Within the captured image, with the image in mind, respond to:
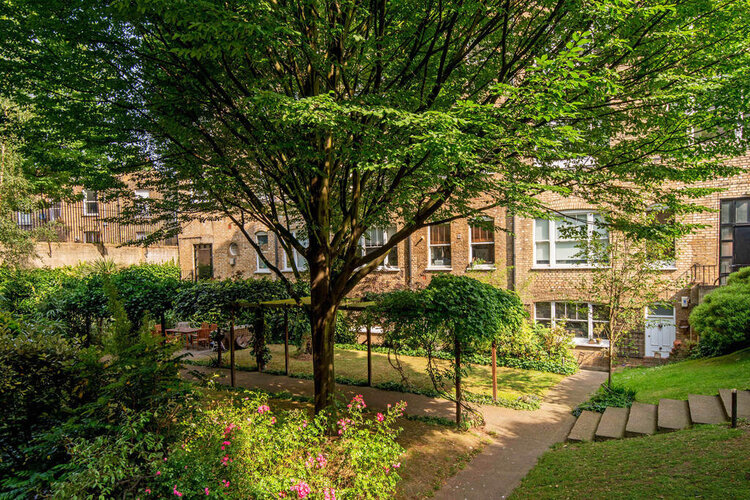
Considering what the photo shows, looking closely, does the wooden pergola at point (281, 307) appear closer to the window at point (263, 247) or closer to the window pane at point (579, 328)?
the window pane at point (579, 328)

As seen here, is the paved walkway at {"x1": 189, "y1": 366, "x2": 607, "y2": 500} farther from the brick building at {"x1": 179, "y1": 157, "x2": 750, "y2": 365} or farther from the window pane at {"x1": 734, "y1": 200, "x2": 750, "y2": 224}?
the window pane at {"x1": 734, "y1": 200, "x2": 750, "y2": 224}

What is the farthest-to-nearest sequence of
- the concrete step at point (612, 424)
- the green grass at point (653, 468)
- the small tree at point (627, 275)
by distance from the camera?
the small tree at point (627, 275)
the concrete step at point (612, 424)
the green grass at point (653, 468)

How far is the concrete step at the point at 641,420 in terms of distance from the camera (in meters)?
7.12

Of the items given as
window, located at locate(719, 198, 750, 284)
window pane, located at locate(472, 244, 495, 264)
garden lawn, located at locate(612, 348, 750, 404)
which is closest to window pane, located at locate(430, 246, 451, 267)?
window pane, located at locate(472, 244, 495, 264)

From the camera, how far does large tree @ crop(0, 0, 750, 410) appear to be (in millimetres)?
4648

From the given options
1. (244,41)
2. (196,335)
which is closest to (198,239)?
(196,335)

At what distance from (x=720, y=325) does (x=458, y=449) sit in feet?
27.3

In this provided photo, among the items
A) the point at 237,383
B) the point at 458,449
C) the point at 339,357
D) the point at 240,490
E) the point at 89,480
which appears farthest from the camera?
the point at 339,357

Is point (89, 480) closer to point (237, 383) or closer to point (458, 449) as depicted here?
point (458, 449)

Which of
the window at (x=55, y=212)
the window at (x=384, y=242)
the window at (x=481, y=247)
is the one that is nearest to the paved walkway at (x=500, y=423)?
the window at (x=481, y=247)

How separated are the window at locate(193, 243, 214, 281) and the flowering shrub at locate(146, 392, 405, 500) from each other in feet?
65.7

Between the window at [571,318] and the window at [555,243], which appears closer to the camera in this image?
the window at [571,318]

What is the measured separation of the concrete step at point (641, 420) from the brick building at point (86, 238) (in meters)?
22.5

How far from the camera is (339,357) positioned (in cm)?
1466
